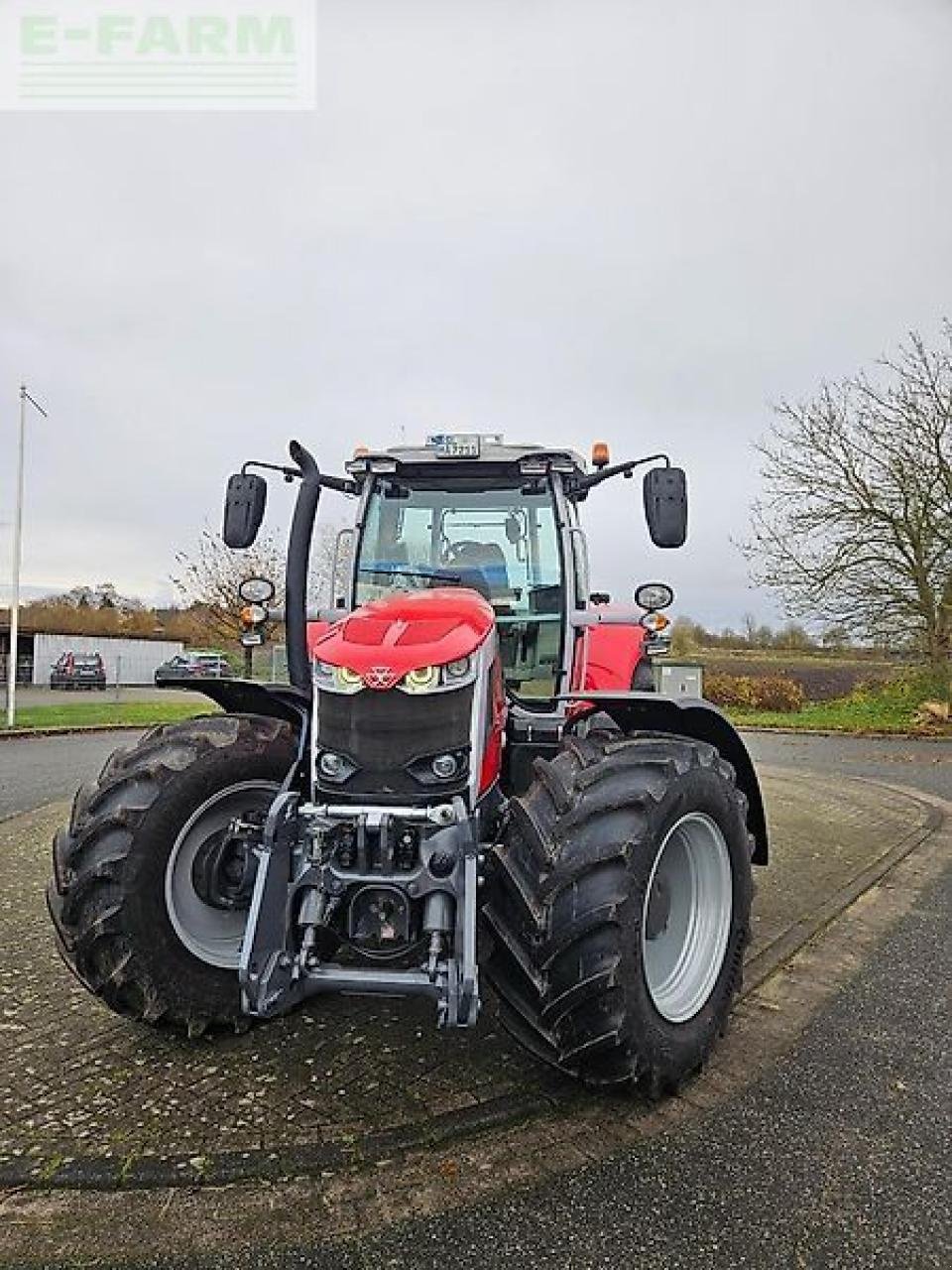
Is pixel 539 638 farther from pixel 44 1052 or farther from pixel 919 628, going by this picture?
pixel 919 628

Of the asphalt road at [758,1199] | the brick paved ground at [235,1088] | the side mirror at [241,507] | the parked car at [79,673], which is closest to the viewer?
the asphalt road at [758,1199]

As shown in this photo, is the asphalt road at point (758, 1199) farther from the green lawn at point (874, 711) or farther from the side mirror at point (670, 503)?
the green lawn at point (874, 711)

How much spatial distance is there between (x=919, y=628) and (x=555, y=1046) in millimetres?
20180

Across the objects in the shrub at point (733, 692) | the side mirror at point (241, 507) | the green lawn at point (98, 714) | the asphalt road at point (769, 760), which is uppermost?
the side mirror at point (241, 507)

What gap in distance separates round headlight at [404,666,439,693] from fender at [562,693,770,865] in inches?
19.9

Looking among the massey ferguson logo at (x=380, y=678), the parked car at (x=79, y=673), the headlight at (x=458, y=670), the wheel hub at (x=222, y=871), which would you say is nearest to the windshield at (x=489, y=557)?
the headlight at (x=458, y=670)

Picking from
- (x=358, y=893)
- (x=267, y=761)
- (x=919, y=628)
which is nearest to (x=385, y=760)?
(x=358, y=893)

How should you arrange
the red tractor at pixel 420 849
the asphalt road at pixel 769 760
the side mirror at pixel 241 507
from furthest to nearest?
the asphalt road at pixel 769 760 < the side mirror at pixel 241 507 < the red tractor at pixel 420 849

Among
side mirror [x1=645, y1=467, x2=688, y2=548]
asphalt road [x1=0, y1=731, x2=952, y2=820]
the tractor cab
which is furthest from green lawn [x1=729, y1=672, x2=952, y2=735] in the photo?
the tractor cab

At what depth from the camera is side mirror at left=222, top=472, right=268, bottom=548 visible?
4086mm

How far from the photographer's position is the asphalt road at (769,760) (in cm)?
1095

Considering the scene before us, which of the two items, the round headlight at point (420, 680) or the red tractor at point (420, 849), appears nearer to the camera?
the red tractor at point (420, 849)

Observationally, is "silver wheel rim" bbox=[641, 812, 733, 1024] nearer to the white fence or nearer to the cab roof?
the cab roof

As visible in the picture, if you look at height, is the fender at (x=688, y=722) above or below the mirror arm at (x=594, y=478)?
below
